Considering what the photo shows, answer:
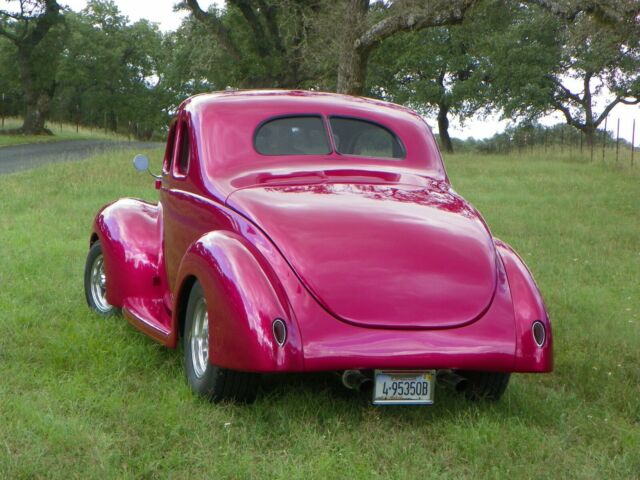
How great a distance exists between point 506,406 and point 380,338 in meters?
1.04

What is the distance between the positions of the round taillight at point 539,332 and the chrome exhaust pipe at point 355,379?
0.89 m

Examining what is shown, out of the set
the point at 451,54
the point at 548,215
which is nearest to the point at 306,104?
the point at 548,215

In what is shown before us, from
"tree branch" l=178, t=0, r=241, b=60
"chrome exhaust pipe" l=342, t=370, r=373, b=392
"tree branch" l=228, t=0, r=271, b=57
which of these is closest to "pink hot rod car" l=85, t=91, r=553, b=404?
"chrome exhaust pipe" l=342, t=370, r=373, b=392

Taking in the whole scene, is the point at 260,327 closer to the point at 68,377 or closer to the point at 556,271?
the point at 68,377

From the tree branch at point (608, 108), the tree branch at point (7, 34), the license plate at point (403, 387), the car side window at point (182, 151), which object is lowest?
the license plate at point (403, 387)

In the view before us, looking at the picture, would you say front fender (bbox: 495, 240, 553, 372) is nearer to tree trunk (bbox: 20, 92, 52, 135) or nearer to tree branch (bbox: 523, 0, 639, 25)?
tree branch (bbox: 523, 0, 639, 25)

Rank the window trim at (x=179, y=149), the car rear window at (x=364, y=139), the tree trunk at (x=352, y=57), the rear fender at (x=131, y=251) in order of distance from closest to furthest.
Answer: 1. the car rear window at (x=364, y=139)
2. the window trim at (x=179, y=149)
3. the rear fender at (x=131, y=251)
4. the tree trunk at (x=352, y=57)

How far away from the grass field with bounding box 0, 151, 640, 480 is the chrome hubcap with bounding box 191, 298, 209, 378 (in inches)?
6.5

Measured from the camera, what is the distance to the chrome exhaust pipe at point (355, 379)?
15.0 ft

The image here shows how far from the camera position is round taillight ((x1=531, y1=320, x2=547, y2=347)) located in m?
4.73

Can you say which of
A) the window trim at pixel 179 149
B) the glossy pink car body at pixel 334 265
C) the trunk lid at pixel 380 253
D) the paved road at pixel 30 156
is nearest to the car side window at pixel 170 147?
the window trim at pixel 179 149

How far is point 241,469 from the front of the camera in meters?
4.00

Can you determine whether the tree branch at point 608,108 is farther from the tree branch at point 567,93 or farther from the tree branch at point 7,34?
the tree branch at point 7,34

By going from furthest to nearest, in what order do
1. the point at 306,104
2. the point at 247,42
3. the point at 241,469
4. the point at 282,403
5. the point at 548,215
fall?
1. the point at 247,42
2. the point at 548,215
3. the point at 306,104
4. the point at 282,403
5. the point at 241,469
